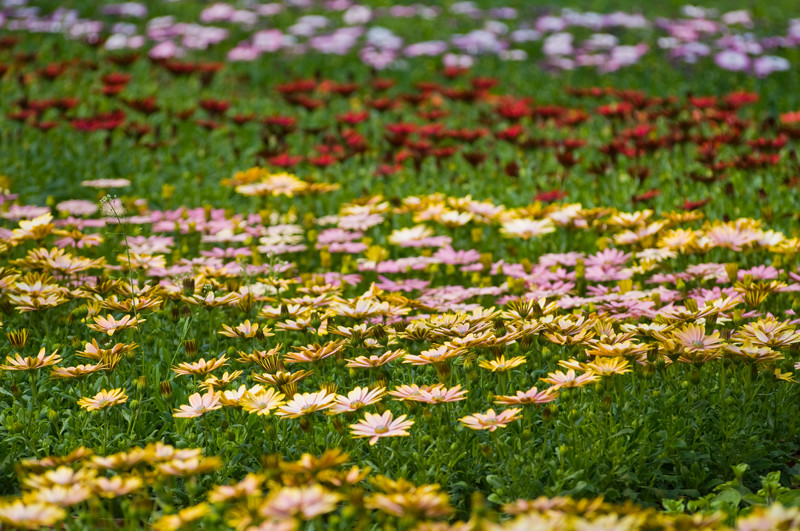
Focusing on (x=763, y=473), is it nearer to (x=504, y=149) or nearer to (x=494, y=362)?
(x=494, y=362)

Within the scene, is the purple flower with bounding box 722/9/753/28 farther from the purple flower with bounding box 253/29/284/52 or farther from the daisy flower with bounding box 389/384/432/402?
the daisy flower with bounding box 389/384/432/402

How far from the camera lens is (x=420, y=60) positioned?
39.8 feet

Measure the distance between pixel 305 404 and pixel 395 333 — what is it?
639mm

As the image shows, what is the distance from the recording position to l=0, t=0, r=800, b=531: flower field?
2.22 meters

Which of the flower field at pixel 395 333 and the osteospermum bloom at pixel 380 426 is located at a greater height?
the osteospermum bloom at pixel 380 426

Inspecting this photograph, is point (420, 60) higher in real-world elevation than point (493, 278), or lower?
lower

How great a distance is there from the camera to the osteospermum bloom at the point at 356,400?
236 cm

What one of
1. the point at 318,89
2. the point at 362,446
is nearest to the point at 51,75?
the point at 318,89

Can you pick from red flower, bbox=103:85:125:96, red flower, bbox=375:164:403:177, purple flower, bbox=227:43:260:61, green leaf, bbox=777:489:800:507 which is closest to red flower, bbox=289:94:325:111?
red flower, bbox=375:164:403:177

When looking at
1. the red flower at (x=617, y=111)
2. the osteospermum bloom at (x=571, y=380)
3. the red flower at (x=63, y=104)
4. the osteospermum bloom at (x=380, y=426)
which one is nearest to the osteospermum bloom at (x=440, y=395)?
the osteospermum bloom at (x=380, y=426)

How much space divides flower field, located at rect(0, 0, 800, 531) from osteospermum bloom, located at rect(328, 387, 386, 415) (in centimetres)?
1

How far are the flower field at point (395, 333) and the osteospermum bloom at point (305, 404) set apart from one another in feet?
0.04

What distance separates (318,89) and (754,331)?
24.0 feet

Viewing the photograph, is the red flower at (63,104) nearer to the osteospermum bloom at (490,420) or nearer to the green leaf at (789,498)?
the osteospermum bloom at (490,420)
